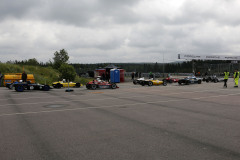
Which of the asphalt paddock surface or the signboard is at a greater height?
the signboard

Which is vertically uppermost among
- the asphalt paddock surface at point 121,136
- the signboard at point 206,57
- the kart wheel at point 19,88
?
the signboard at point 206,57

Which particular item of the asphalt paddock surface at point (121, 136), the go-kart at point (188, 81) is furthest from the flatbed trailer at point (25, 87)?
the go-kart at point (188, 81)

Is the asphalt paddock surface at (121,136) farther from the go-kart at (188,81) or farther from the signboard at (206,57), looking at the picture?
the signboard at (206,57)

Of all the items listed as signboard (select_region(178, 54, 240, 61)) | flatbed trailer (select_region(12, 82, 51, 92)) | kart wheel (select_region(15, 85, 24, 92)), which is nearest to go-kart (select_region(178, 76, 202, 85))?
signboard (select_region(178, 54, 240, 61))

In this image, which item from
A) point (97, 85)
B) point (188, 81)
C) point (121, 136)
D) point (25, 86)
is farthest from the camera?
point (188, 81)

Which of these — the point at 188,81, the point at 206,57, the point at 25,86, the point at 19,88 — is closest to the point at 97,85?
the point at 25,86

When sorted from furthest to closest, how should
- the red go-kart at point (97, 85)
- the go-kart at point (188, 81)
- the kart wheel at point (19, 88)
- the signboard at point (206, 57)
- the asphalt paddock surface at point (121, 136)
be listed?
the signboard at point (206, 57) → the go-kart at point (188, 81) → the red go-kart at point (97, 85) → the kart wheel at point (19, 88) → the asphalt paddock surface at point (121, 136)

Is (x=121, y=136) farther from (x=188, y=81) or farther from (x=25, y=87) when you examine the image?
(x=188, y=81)

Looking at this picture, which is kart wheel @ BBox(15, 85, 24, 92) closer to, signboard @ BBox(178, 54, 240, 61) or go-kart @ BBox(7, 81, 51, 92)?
go-kart @ BBox(7, 81, 51, 92)

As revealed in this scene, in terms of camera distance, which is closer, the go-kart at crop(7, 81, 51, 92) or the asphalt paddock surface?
the asphalt paddock surface

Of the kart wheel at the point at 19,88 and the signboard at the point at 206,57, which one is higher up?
the signboard at the point at 206,57

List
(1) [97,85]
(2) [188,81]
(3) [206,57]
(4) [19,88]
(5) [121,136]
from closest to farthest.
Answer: (5) [121,136] → (4) [19,88] → (1) [97,85] → (2) [188,81] → (3) [206,57]

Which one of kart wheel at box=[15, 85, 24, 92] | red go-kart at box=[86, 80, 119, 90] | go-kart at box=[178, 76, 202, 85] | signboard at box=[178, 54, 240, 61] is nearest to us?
kart wheel at box=[15, 85, 24, 92]

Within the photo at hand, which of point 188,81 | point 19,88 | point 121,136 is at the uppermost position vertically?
point 188,81
